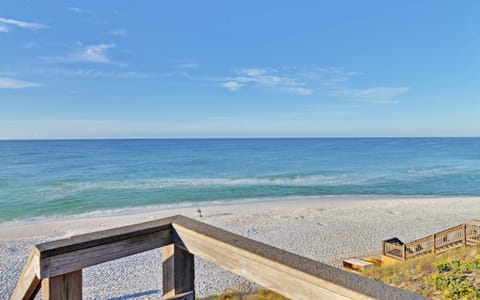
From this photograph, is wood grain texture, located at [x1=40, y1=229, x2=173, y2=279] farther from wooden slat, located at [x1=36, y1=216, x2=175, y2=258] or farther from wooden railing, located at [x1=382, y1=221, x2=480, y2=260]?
wooden railing, located at [x1=382, y1=221, x2=480, y2=260]

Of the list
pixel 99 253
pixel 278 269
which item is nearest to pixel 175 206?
pixel 99 253

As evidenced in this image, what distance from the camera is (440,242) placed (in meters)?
8.58

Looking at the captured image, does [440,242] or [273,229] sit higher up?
[440,242]

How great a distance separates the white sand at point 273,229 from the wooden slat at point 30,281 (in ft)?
23.7

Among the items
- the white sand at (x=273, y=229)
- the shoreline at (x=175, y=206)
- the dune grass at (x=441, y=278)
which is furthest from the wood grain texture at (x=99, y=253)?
the shoreline at (x=175, y=206)

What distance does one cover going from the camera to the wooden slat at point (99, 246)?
3.31 feet

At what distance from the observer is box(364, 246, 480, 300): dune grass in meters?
4.33

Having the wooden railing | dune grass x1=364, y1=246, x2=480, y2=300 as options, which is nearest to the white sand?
the wooden railing

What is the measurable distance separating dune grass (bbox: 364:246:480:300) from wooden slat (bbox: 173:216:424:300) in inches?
179

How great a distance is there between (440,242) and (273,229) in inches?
264

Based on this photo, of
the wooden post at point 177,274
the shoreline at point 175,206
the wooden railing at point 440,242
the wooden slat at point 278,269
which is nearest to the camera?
the wooden slat at point 278,269

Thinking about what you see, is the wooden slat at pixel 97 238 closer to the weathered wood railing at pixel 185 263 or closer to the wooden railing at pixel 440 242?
the weathered wood railing at pixel 185 263

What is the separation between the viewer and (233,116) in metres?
56.8

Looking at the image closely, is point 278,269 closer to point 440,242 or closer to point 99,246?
point 99,246
